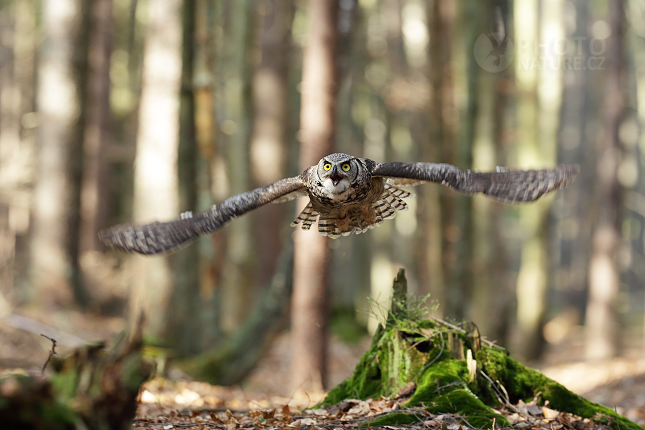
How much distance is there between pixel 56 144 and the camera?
1140 cm

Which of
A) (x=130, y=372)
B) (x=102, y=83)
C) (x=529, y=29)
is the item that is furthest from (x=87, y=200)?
(x=130, y=372)

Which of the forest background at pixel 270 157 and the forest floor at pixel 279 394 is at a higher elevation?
the forest background at pixel 270 157

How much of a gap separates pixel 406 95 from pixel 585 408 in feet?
41.6

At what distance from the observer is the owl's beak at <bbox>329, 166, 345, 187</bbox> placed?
16.7 feet

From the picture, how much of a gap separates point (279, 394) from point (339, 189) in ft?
18.7

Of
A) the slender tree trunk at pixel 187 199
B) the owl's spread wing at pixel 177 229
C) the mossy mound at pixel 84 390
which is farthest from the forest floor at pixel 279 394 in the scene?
the owl's spread wing at pixel 177 229

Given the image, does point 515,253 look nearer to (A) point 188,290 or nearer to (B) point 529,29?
(B) point 529,29

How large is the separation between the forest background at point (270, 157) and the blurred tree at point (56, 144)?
0.03 m

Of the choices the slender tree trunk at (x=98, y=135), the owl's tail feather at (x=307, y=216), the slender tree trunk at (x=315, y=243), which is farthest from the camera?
the slender tree trunk at (x=98, y=135)

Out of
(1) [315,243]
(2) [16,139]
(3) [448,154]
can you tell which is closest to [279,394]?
(1) [315,243]

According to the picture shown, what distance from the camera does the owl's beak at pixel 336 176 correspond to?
16.7 ft

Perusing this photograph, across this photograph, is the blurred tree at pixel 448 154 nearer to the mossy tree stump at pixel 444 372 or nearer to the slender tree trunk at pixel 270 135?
the slender tree trunk at pixel 270 135

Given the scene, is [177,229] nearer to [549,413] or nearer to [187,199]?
[549,413]

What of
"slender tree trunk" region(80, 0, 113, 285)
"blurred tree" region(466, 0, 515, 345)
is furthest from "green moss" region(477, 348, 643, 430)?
"slender tree trunk" region(80, 0, 113, 285)
